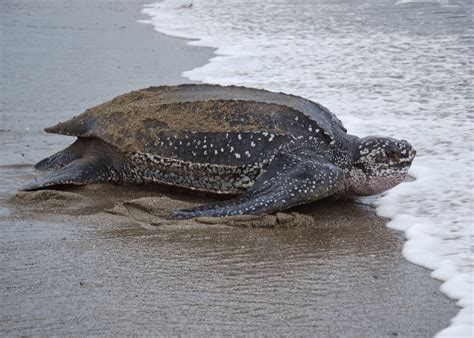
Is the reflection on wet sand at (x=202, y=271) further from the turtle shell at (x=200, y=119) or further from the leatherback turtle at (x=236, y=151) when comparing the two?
the turtle shell at (x=200, y=119)

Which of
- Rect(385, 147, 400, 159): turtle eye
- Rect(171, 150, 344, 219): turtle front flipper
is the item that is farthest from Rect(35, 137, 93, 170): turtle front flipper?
Rect(385, 147, 400, 159): turtle eye

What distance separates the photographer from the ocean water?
3.14 meters

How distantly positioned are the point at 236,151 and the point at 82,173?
823 mm

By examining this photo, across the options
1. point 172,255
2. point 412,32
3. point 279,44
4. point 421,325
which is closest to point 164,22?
point 279,44

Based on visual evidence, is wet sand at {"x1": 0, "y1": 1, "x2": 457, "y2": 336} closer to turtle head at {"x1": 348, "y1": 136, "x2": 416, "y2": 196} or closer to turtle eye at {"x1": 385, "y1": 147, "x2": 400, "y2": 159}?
turtle head at {"x1": 348, "y1": 136, "x2": 416, "y2": 196}

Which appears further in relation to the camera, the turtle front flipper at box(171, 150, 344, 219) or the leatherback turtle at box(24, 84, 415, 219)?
the leatherback turtle at box(24, 84, 415, 219)

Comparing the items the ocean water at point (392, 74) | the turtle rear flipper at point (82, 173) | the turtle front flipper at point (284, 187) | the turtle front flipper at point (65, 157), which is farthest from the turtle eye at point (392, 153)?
the turtle front flipper at point (65, 157)

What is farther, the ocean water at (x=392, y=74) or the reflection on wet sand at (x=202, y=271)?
the ocean water at (x=392, y=74)

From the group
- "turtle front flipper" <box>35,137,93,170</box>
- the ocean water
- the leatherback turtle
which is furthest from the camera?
"turtle front flipper" <box>35,137,93,170</box>

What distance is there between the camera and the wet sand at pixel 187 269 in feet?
7.31

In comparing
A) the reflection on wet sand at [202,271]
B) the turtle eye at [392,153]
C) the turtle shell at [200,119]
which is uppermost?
the turtle shell at [200,119]

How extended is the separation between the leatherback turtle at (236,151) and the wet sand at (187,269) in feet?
0.34

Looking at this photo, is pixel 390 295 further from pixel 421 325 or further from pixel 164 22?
pixel 164 22

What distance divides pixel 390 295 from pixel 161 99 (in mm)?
1843
